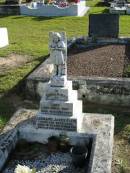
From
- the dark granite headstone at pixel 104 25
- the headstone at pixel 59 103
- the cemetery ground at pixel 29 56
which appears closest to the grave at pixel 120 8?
the cemetery ground at pixel 29 56

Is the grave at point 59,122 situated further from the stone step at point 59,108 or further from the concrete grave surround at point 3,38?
the concrete grave surround at point 3,38

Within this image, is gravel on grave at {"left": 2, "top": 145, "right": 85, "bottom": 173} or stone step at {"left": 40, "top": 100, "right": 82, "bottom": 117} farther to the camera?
stone step at {"left": 40, "top": 100, "right": 82, "bottom": 117}

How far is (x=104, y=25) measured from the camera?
46.7 ft

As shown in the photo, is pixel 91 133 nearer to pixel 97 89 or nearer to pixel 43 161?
pixel 43 161

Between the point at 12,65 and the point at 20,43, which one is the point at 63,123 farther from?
the point at 20,43

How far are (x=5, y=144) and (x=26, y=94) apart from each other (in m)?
3.31

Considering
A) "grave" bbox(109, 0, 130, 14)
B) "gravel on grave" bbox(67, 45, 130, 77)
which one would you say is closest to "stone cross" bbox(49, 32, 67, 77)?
"gravel on grave" bbox(67, 45, 130, 77)

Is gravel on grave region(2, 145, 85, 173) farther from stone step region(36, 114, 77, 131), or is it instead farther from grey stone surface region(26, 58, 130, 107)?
grey stone surface region(26, 58, 130, 107)

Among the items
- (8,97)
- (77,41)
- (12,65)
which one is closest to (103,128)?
(8,97)

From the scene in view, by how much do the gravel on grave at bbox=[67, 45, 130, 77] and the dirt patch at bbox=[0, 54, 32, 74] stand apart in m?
1.65

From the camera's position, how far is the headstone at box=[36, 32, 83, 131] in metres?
7.12

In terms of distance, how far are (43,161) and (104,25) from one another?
859 centimetres

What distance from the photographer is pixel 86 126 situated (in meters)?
7.46

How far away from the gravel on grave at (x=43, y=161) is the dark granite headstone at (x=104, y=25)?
8.19m
